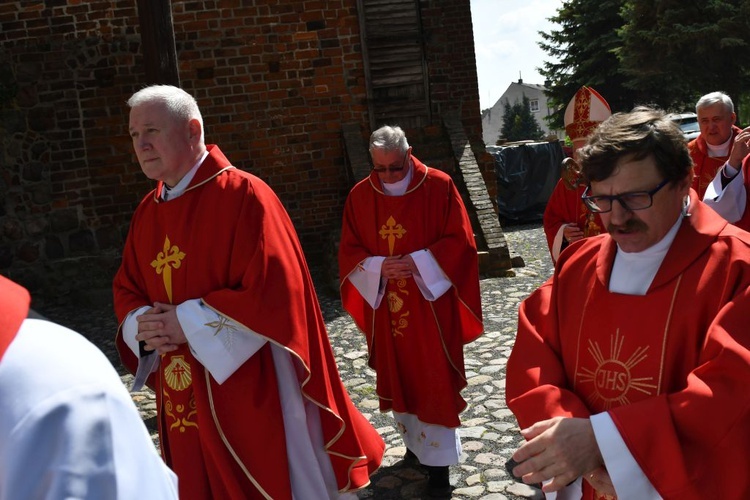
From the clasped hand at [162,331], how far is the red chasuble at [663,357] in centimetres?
133

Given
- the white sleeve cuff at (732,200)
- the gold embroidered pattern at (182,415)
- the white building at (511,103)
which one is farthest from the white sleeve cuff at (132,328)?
the white building at (511,103)

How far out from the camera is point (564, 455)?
2.15 metres

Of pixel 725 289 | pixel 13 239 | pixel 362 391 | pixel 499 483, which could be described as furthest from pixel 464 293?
pixel 13 239

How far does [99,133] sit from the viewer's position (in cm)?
1076

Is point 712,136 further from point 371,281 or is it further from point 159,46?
point 159,46

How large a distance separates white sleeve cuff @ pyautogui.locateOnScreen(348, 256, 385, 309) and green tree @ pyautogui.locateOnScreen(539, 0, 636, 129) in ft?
79.4

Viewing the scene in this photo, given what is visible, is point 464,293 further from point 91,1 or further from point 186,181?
point 91,1

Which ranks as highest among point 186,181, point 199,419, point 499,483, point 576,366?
point 186,181

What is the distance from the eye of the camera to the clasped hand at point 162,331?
317cm

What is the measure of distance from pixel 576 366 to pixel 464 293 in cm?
249

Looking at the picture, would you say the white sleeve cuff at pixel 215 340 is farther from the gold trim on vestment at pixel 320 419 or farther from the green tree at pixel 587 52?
the green tree at pixel 587 52

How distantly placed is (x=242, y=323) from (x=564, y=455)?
1.43 metres

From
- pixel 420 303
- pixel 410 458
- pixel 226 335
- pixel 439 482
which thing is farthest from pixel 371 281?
pixel 226 335

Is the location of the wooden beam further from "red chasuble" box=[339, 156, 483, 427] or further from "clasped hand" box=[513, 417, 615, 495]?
"clasped hand" box=[513, 417, 615, 495]
